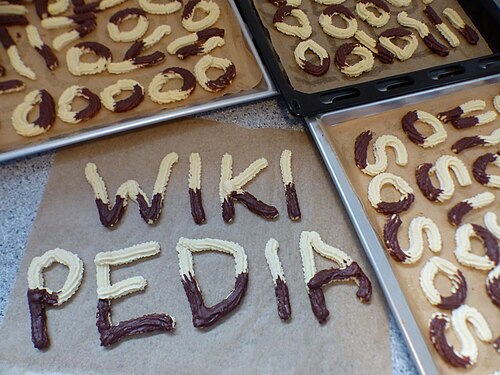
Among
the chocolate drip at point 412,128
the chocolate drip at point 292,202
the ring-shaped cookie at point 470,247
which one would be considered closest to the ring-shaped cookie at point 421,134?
the chocolate drip at point 412,128

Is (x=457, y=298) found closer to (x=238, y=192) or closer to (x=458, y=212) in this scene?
(x=458, y=212)

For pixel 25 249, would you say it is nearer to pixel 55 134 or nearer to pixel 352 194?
pixel 55 134

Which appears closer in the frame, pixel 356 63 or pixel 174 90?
pixel 174 90

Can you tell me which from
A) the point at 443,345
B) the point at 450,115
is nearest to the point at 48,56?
the point at 450,115

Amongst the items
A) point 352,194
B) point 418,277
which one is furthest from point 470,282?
point 352,194

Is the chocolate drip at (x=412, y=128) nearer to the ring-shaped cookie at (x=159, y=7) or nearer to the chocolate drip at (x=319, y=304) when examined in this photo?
the chocolate drip at (x=319, y=304)
